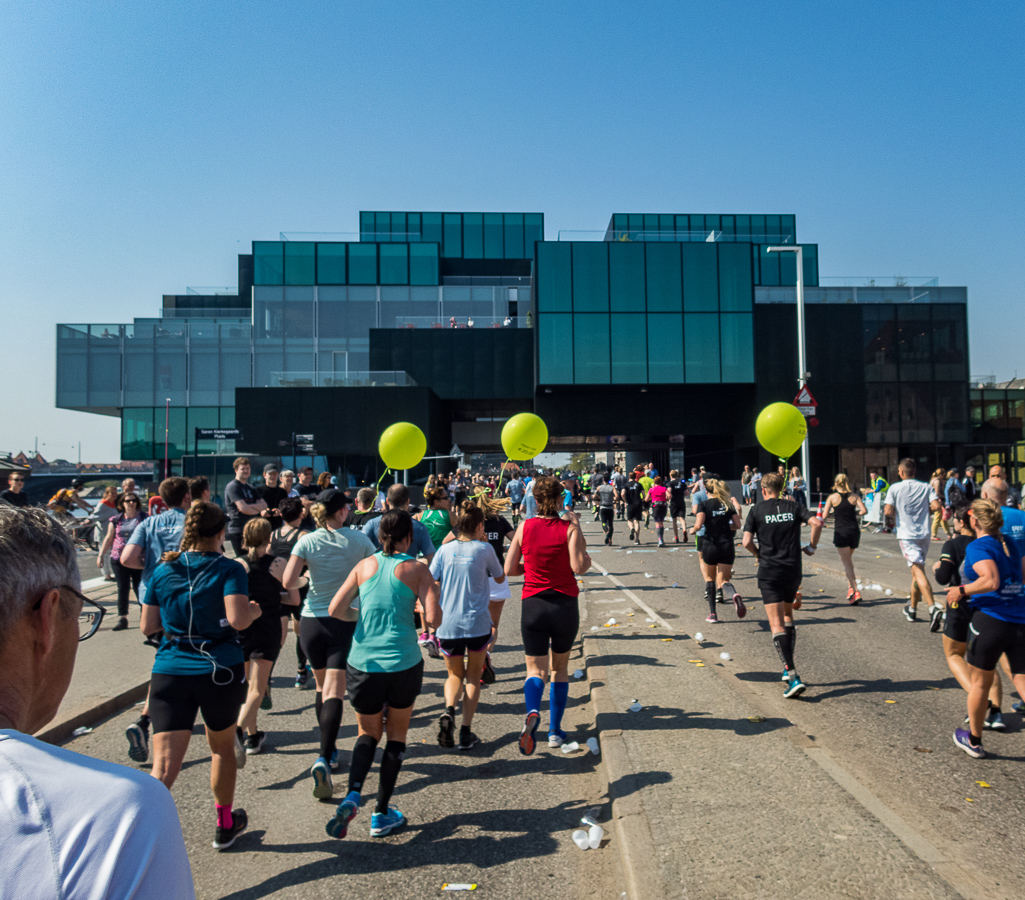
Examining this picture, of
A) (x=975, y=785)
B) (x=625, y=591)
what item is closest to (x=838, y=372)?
(x=625, y=591)

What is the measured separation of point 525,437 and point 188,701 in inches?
291

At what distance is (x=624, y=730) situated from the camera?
541 centimetres

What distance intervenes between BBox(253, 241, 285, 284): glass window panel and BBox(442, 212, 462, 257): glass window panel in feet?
74.0

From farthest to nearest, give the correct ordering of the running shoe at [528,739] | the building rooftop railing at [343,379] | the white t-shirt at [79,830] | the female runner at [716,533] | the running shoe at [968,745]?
the building rooftop railing at [343,379], the female runner at [716,533], the running shoe at [528,739], the running shoe at [968,745], the white t-shirt at [79,830]

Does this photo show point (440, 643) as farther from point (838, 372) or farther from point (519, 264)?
point (519, 264)

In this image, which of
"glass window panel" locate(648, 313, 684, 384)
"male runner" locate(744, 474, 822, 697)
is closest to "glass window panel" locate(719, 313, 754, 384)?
"glass window panel" locate(648, 313, 684, 384)

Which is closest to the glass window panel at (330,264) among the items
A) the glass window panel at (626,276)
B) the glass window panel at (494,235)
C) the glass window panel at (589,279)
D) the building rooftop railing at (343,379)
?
the building rooftop railing at (343,379)

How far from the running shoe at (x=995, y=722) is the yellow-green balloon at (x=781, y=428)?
5.99 m

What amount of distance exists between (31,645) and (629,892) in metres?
3.04

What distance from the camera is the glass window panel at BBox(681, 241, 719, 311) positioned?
3778 cm

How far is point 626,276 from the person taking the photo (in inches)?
1487

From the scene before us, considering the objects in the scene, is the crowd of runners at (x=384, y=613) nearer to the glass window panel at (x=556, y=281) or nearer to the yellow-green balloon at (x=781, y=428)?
the yellow-green balloon at (x=781, y=428)

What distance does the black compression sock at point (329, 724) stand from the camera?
15.5 ft

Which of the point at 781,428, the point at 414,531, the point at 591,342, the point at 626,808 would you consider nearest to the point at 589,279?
the point at 591,342
